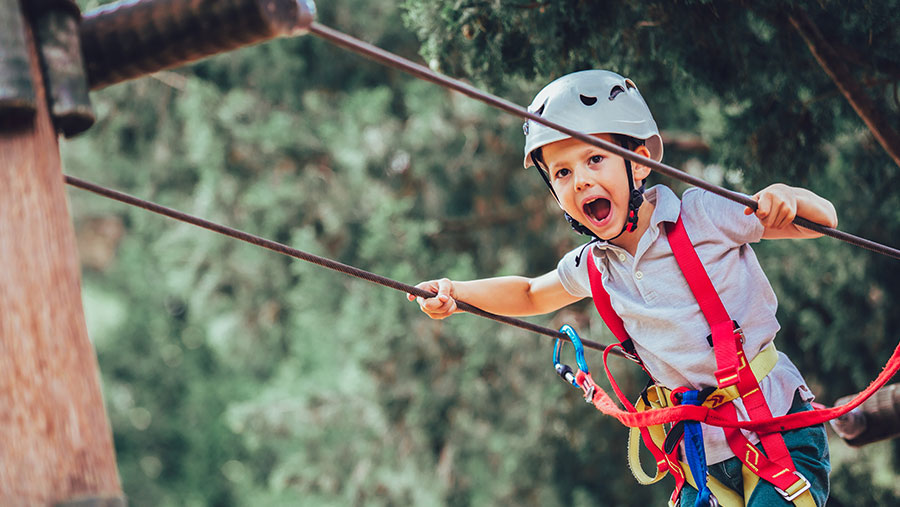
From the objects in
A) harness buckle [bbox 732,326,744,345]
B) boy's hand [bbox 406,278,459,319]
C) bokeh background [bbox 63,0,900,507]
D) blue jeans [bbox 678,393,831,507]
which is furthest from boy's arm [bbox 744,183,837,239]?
bokeh background [bbox 63,0,900,507]

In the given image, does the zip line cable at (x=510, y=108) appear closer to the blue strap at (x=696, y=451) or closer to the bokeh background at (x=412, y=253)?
the blue strap at (x=696, y=451)

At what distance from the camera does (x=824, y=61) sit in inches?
108

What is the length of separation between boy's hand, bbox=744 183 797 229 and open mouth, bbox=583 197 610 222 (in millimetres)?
342

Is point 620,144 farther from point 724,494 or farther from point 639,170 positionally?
point 724,494

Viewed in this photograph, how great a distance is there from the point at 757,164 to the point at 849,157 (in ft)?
5.38

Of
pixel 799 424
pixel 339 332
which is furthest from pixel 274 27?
pixel 339 332

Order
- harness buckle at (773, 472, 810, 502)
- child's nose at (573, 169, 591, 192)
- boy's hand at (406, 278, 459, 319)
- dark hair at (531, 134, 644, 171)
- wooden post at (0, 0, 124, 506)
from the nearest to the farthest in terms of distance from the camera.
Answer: wooden post at (0, 0, 124, 506) < harness buckle at (773, 472, 810, 502) < child's nose at (573, 169, 591, 192) < dark hair at (531, 134, 644, 171) < boy's hand at (406, 278, 459, 319)

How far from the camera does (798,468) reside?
A: 2.08 metres

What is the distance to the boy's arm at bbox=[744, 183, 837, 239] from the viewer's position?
6.24ft

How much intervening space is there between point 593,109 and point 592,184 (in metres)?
0.19

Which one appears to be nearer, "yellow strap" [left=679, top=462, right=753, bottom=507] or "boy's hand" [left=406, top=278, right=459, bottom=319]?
"yellow strap" [left=679, top=462, right=753, bottom=507]

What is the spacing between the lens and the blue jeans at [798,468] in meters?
2.04

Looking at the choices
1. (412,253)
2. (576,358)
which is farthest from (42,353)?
(412,253)

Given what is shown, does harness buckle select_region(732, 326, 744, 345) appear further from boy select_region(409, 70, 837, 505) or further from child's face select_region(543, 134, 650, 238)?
child's face select_region(543, 134, 650, 238)
